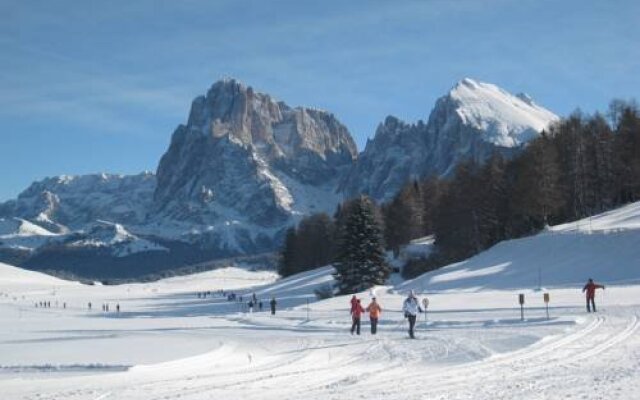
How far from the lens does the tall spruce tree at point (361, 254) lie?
2350 inches


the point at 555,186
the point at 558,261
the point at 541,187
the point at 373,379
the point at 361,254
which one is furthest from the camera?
the point at 555,186

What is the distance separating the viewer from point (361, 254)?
59938 millimetres

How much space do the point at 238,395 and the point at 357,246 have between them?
48154 millimetres

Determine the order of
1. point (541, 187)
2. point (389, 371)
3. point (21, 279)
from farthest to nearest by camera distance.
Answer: point (21, 279), point (541, 187), point (389, 371)

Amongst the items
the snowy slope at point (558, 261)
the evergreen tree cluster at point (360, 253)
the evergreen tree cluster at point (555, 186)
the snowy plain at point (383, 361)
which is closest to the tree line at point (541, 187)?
the evergreen tree cluster at point (555, 186)

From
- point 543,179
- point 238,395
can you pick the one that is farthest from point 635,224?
point 238,395

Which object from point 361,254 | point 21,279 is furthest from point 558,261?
point 21,279

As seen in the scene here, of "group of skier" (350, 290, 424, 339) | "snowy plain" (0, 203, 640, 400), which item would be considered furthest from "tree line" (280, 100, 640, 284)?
"group of skier" (350, 290, 424, 339)

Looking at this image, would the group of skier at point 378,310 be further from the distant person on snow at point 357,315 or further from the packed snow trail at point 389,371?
the packed snow trail at point 389,371

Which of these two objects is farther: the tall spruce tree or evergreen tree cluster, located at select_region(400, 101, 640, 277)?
evergreen tree cluster, located at select_region(400, 101, 640, 277)

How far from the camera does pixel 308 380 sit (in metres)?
13.9

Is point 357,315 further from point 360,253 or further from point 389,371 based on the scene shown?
point 360,253

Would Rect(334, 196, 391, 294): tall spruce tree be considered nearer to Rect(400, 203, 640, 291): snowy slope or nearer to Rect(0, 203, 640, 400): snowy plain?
Rect(400, 203, 640, 291): snowy slope

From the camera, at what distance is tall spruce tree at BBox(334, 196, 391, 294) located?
2350 inches
